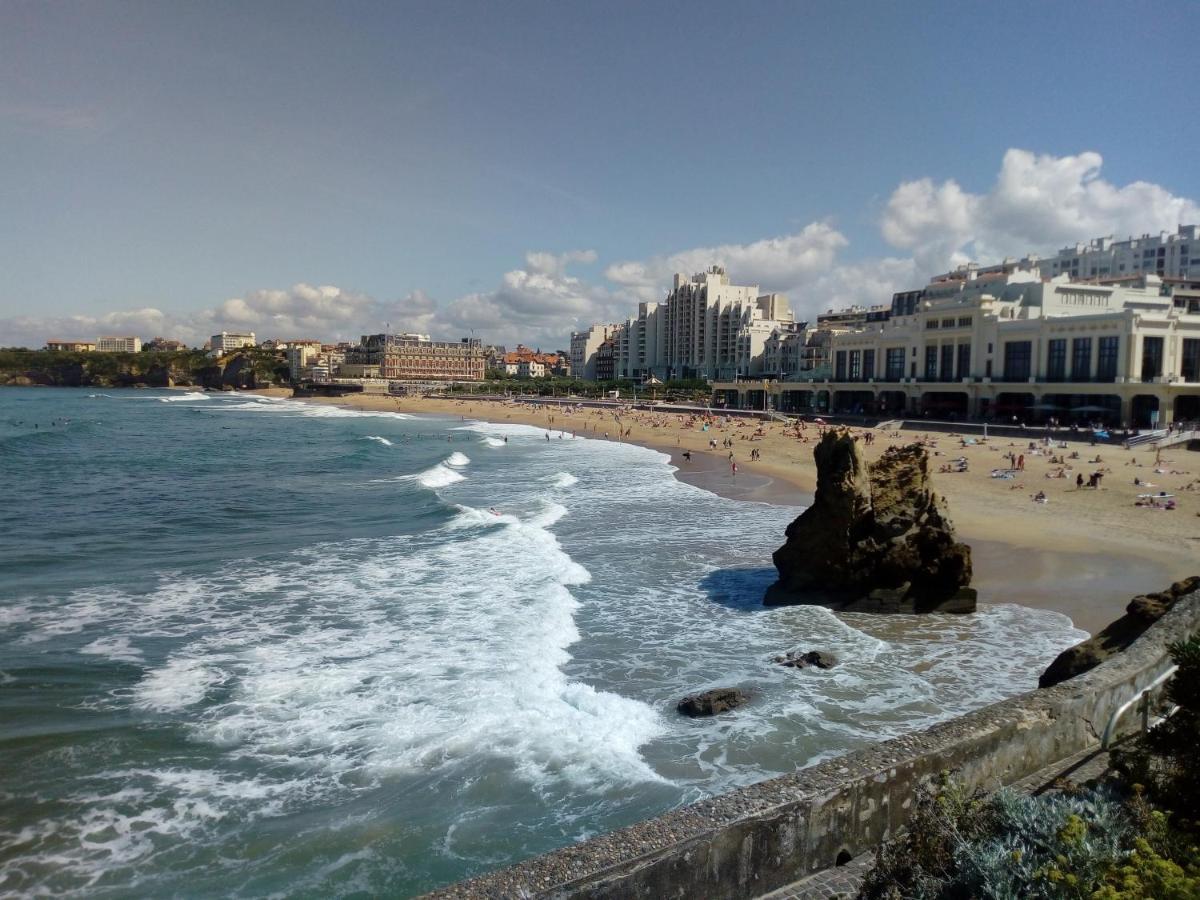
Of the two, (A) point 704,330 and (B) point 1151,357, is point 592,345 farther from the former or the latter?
(B) point 1151,357

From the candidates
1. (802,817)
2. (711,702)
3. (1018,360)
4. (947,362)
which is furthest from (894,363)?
(802,817)

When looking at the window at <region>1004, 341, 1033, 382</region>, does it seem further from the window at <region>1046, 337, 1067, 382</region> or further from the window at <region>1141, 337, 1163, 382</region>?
the window at <region>1141, 337, 1163, 382</region>

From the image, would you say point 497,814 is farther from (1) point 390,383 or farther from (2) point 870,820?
(1) point 390,383

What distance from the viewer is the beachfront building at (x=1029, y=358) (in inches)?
2073

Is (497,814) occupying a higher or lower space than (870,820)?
lower

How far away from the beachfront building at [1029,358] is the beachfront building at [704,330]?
150ft

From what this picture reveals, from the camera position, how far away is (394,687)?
11.6 meters

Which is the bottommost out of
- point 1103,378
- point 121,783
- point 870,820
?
point 121,783

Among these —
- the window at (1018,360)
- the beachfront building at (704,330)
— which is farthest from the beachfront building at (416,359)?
the window at (1018,360)

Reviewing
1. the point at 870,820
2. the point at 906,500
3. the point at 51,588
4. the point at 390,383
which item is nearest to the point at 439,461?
the point at 51,588

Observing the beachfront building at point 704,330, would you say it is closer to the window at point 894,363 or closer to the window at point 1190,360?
the window at point 894,363

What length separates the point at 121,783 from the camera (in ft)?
28.8

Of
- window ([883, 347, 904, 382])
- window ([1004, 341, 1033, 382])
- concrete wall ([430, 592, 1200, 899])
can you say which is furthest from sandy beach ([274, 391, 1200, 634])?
A: window ([883, 347, 904, 382])

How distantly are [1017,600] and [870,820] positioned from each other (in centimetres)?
1364
